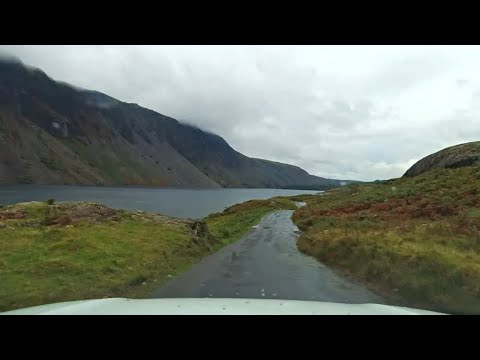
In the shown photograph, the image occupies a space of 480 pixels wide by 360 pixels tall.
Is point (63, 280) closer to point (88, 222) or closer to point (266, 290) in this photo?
point (266, 290)

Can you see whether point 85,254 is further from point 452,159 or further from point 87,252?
point 452,159

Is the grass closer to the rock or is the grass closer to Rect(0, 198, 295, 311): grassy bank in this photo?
Rect(0, 198, 295, 311): grassy bank

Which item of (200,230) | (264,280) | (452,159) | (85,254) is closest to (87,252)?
(85,254)

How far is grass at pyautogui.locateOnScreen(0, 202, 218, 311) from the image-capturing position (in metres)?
13.1

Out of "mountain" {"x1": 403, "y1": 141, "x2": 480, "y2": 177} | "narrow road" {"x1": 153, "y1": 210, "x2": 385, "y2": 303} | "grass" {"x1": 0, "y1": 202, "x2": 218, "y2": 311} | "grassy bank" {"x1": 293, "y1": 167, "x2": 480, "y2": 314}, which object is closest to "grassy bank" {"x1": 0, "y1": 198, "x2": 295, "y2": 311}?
"grass" {"x1": 0, "y1": 202, "x2": 218, "y2": 311}

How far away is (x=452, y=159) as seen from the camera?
67812 millimetres

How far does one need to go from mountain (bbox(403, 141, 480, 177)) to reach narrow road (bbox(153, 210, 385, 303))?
48276 mm

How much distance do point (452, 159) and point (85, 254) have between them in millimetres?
64235

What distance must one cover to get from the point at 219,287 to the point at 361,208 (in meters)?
29.7

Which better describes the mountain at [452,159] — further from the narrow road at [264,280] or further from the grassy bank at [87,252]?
the narrow road at [264,280]
